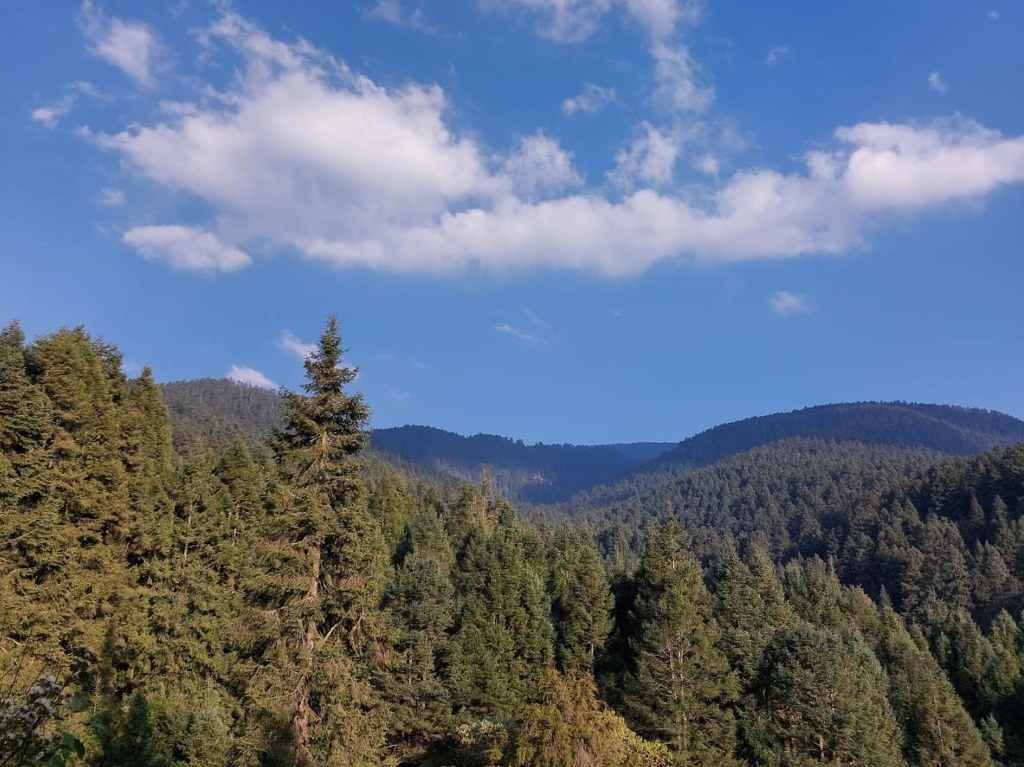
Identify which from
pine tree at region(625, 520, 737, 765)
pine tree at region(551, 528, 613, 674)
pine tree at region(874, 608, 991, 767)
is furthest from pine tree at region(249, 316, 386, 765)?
pine tree at region(874, 608, 991, 767)

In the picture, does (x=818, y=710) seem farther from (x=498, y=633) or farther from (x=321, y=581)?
(x=321, y=581)

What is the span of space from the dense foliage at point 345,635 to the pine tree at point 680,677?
0.47 feet

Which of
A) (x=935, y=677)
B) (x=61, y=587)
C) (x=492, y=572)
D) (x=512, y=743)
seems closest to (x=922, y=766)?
(x=935, y=677)

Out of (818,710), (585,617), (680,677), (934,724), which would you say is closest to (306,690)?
(680,677)

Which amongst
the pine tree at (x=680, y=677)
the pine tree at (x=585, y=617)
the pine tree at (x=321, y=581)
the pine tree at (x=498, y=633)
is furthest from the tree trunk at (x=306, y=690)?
the pine tree at (x=585, y=617)

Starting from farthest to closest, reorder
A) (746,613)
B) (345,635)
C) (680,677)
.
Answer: (746,613) < (680,677) < (345,635)

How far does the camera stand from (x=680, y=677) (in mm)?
37625

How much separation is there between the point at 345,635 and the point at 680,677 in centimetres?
2648

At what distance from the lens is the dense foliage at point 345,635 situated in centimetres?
1691

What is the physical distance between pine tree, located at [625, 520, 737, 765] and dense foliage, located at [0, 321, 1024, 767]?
0.14 m

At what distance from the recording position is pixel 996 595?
111688 mm

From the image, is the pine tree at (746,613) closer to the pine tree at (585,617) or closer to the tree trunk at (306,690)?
the pine tree at (585,617)

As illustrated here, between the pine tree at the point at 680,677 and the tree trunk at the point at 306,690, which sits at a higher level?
the tree trunk at the point at 306,690

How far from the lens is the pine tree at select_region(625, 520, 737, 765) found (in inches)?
1430
